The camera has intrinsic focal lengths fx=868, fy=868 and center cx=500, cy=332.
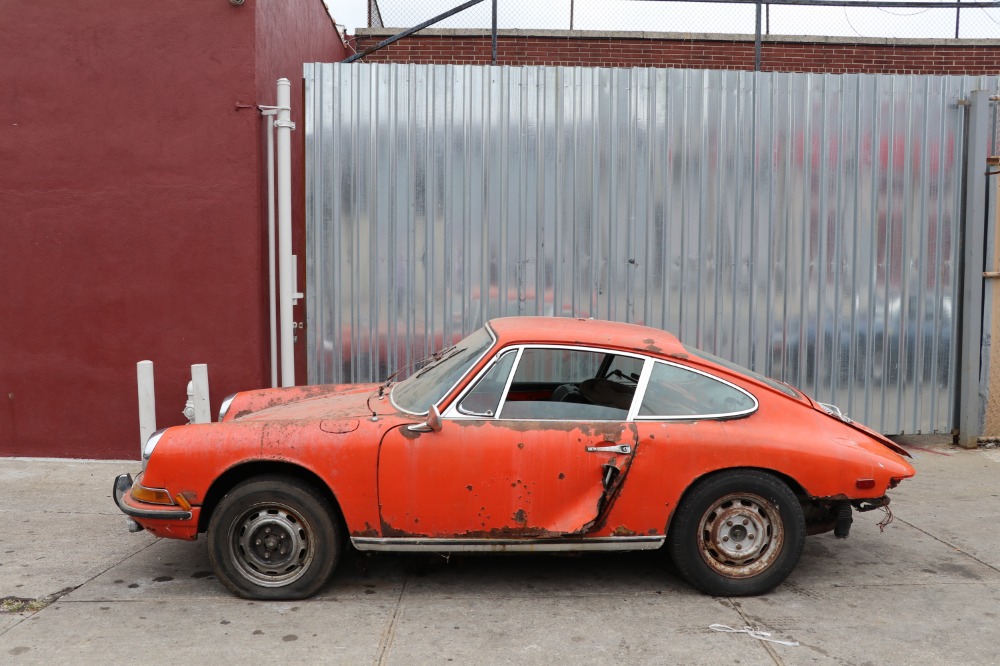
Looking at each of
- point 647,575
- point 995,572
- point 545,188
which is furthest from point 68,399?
point 995,572

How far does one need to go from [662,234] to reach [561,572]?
159 inches

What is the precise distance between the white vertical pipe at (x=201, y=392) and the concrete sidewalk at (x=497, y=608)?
1230 millimetres

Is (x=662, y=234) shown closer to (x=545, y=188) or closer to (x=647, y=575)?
(x=545, y=188)

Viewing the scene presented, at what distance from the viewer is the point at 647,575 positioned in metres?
A: 4.92

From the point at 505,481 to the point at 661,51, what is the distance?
27.5 ft

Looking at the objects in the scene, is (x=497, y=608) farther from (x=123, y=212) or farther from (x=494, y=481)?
(x=123, y=212)

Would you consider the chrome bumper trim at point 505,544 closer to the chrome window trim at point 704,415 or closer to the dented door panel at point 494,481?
the dented door panel at point 494,481

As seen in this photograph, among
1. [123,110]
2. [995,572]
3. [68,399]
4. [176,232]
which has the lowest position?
[995,572]

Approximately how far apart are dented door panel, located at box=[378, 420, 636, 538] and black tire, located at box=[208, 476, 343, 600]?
333 mm

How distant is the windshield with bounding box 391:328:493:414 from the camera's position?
4637 millimetres

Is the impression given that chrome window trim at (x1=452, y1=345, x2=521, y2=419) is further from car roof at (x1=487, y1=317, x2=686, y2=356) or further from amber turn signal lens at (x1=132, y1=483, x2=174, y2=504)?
amber turn signal lens at (x1=132, y1=483, x2=174, y2=504)

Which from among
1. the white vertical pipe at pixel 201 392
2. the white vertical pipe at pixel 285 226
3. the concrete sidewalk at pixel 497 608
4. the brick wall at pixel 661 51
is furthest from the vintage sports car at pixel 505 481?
the brick wall at pixel 661 51

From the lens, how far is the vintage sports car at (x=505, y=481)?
4.41 metres

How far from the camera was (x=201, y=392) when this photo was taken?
6.95m
